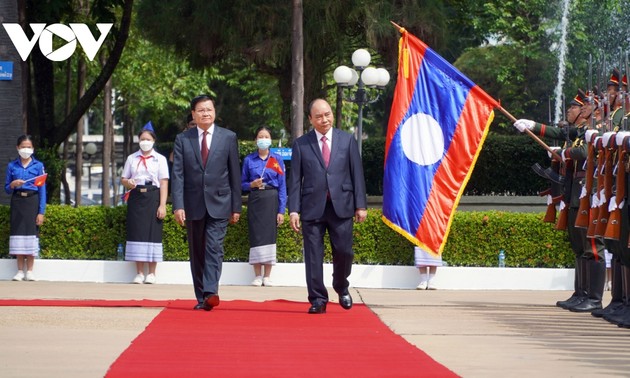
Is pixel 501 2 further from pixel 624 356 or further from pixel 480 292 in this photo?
pixel 624 356

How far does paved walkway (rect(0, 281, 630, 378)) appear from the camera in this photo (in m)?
8.77

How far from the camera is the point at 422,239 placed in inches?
555

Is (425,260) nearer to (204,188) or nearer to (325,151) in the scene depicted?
(325,151)

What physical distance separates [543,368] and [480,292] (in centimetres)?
854

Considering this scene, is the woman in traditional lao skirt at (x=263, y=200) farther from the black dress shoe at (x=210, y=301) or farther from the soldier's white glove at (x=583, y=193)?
the soldier's white glove at (x=583, y=193)

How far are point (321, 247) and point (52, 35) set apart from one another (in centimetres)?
1345

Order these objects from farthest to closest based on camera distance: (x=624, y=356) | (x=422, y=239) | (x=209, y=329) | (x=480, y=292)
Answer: (x=480, y=292) < (x=422, y=239) < (x=209, y=329) < (x=624, y=356)

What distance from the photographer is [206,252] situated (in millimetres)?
13047

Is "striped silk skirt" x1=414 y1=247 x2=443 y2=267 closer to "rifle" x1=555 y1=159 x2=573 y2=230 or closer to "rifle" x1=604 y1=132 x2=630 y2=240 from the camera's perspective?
"rifle" x1=555 y1=159 x2=573 y2=230

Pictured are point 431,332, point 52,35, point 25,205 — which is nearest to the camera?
point 431,332

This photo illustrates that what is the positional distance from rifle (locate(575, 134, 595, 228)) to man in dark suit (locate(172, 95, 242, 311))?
320 cm

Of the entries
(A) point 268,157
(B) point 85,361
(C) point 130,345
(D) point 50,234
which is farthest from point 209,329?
(D) point 50,234

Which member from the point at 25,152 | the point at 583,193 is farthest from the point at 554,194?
the point at 25,152

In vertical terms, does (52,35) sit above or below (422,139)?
above
